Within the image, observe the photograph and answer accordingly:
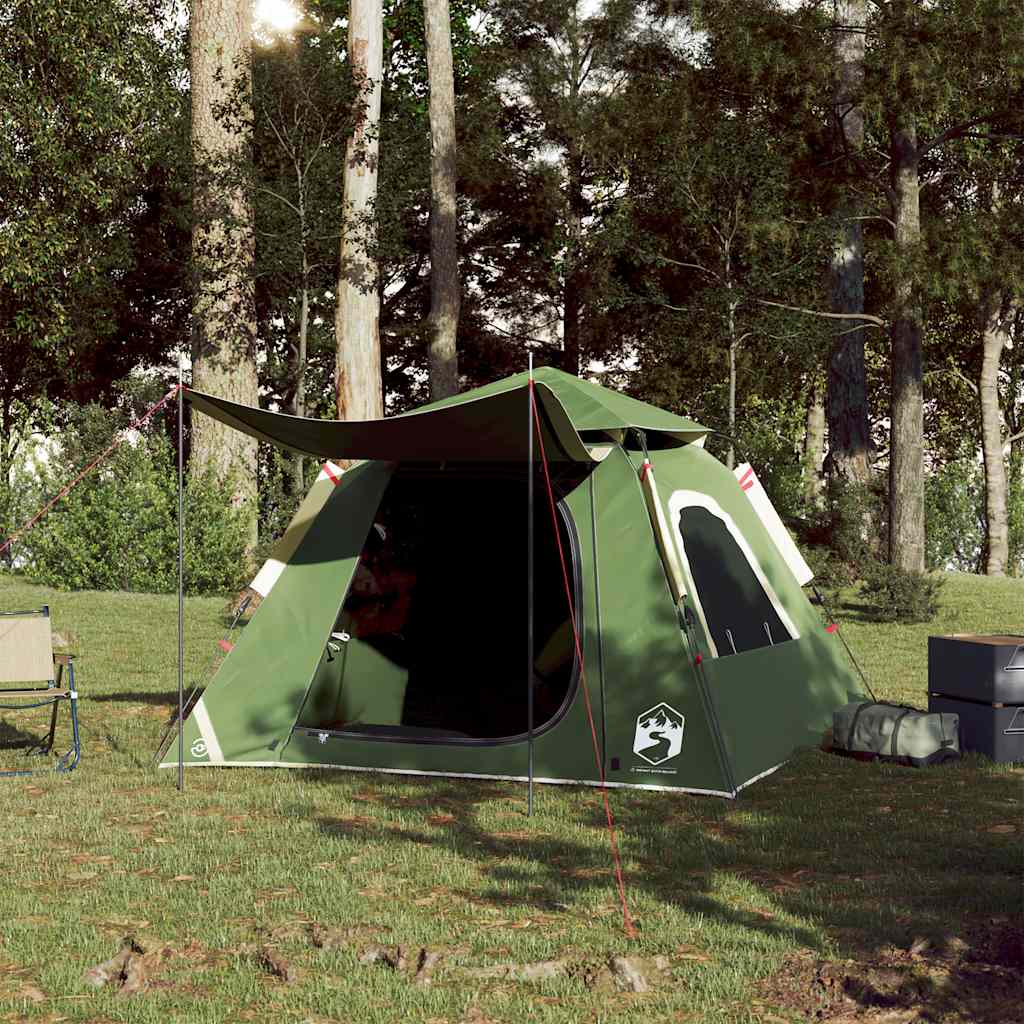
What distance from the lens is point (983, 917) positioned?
4.63 meters

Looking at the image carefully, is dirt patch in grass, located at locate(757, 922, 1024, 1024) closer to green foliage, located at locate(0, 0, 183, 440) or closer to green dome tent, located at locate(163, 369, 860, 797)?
green dome tent, located at locate(163, 369, 860, 797)

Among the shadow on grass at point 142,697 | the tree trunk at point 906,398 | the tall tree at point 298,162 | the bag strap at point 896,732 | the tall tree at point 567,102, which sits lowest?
the shadow on grass at point 142,697

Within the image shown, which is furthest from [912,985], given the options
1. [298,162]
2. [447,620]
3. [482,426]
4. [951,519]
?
[951,519]

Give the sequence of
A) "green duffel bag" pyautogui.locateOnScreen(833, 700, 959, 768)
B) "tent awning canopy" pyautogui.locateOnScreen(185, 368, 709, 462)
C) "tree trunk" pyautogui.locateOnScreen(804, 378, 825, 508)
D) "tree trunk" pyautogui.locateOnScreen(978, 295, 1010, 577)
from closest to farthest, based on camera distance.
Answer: "tent awning canopy" pyautogui.locateOnScreen(185, 368, 709, 462), "green duffel bag" pyautogui.locateOnScreen(833, 700, 959, 768), "tree trunk" pyautogui.locateOnScreen(978, 295, 1010, 577), "tree trunk" pyautogui.locateOnScreen(804, 378, 825, 508)

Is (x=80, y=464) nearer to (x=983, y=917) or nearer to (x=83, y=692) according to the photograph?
(x=83, y=692)

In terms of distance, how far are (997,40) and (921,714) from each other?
8.60m

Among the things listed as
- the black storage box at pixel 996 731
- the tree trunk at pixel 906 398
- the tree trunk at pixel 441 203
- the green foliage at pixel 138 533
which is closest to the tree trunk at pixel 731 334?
the tree trunk at pixel 906 398

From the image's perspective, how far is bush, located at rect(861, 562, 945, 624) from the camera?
1450 centimetres

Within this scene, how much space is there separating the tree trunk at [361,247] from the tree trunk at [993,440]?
13.0m

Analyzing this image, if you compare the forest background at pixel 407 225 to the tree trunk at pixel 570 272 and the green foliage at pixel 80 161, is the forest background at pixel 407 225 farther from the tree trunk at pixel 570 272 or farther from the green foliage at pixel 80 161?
the tree trunk at pixel 570 272

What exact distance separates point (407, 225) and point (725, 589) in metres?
18.4

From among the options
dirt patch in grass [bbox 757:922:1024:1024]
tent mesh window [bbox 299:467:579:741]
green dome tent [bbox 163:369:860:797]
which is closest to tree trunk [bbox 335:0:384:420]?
tent mesh window [bbox 299:467:579:741]

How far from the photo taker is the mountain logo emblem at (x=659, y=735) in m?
6.71

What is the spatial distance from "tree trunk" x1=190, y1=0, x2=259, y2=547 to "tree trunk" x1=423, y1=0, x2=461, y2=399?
9.40 ft
